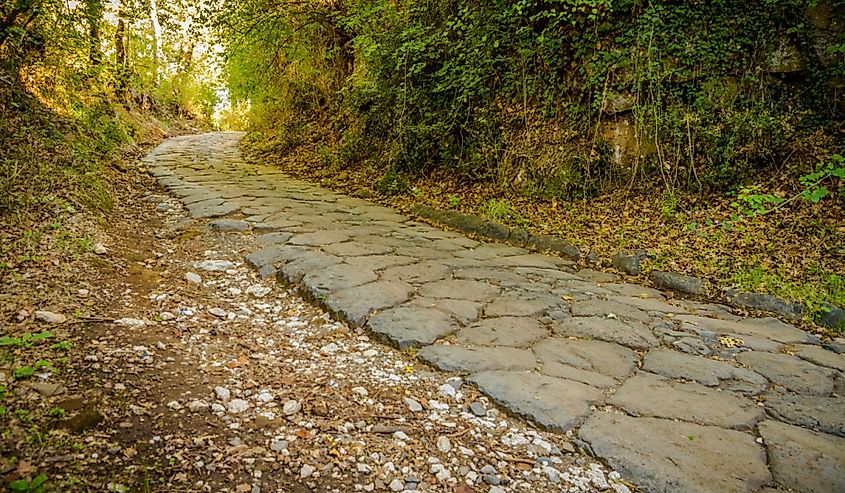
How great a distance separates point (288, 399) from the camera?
1.76 m

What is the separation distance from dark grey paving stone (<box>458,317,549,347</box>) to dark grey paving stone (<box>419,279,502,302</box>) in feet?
1.07

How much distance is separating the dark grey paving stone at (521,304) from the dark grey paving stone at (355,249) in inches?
44.7

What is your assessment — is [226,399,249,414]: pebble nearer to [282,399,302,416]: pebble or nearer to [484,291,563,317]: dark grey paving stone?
[282,399,302,416]: pebble

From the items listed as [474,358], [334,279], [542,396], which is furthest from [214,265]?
[542,396]

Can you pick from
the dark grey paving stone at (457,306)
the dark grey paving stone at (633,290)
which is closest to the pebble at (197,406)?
the dark grey paving stone at (457,306)

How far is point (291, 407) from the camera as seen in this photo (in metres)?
1.71

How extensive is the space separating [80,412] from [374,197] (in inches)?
189

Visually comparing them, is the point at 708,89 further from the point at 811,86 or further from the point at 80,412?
the point at 80,412

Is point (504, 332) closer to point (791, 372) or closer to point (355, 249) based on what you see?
point (791, 372)

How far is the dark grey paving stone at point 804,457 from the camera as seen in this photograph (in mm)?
1438

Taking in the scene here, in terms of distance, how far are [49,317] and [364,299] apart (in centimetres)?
142

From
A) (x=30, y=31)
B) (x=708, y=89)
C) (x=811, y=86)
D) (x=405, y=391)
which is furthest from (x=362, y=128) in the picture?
(x=405, y=391)

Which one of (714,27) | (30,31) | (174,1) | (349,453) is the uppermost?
(174,1)

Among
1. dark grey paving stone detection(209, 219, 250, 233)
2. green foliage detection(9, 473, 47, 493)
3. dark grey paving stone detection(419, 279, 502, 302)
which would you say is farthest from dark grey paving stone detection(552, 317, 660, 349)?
dark grey paving stone detection(209, 219, 250, 233)
